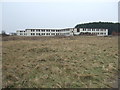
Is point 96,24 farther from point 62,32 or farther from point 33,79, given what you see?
point 33,79

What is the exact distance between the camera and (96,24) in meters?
77.4

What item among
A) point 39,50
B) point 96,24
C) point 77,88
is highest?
point 96,24

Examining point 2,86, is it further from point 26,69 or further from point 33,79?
point 26,69

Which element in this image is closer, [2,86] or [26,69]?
[2,86]

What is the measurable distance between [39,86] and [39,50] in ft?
19.3

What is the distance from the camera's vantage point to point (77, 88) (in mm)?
5379

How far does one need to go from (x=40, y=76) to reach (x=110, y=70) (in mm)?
3012

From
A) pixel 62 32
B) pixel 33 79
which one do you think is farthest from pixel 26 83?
pixel 62 32

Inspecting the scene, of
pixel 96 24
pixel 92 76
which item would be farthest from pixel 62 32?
pixel 92 76

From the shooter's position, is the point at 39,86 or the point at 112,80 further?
the point at 112,80

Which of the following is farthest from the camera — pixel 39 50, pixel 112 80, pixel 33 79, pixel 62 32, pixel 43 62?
pixel 62 32

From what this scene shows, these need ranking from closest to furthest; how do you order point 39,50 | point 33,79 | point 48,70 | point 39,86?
point 39,86, point 33,79, point 48,70, point 39,50

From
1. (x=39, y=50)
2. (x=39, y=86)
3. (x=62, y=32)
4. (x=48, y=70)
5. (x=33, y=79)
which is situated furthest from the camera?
(x=62, y=32)

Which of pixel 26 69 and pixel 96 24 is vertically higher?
pixel 96 24
